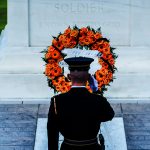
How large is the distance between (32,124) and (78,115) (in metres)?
3.05

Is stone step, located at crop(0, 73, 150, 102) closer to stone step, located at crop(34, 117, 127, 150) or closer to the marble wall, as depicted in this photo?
the marble wall

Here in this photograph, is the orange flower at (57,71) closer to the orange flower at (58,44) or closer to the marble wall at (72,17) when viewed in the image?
the orange flower at (58,44)

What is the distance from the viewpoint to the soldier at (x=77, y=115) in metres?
5.18

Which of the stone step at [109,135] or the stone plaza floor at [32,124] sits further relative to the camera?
the stone plaza floor at [32,124]

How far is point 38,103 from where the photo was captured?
9.10 meters

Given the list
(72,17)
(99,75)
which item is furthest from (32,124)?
(72,17)

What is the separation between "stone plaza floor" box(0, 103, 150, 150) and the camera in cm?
754

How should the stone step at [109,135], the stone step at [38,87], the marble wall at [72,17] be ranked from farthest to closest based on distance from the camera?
the marble wall at [72,17] → the stone step at [38,87] → the stone step at [109,135]

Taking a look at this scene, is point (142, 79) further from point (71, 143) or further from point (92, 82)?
Result: point (71, 143)

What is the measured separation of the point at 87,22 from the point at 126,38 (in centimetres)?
68

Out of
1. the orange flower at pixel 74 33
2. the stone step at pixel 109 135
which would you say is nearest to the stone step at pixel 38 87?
the stone step at pixel 109 135

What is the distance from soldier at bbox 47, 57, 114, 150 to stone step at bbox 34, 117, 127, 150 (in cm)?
198

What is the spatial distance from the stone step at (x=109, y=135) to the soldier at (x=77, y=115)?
198 cm

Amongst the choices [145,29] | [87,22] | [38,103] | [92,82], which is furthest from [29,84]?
[92,82]
